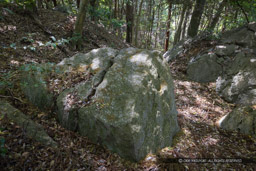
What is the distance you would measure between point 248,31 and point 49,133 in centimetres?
927

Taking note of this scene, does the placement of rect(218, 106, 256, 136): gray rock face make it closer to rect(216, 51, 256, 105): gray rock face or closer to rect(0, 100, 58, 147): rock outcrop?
rect(216, 51, 256, 105): gray rock face

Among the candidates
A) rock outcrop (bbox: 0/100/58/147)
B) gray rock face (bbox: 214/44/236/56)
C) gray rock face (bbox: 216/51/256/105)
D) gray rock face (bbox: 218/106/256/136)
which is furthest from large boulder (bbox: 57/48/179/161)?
gray rock face (bbox: 214/44/236/56)

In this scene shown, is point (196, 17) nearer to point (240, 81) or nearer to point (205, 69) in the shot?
point (205, 69)

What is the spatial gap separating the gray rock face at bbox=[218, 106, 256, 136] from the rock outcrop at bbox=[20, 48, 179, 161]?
1.73 meters

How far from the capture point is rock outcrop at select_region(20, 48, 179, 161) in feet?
8.79

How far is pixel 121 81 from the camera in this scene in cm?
306

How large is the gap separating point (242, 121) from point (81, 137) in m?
4.08

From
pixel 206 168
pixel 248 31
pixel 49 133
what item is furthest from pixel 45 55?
pixel 248 31

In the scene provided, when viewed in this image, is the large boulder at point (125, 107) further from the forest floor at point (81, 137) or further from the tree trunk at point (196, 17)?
Result: the tree trunk at point (196, 17)

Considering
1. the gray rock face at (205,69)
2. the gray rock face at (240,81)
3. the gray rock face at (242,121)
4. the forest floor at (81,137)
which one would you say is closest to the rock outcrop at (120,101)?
the forest floor at (81,137)

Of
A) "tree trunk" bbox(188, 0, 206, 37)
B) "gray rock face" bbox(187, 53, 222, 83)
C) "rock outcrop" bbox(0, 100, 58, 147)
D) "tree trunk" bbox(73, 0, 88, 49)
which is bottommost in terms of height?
"rock outcrop" bbox(0, 100, 58, 147)

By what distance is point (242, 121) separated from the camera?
4.07 metres

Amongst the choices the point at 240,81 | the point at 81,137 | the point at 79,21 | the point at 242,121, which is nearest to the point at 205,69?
the point at 240,81

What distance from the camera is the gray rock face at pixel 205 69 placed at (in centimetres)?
714
